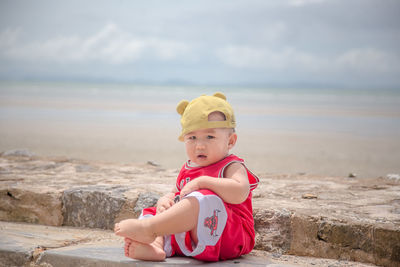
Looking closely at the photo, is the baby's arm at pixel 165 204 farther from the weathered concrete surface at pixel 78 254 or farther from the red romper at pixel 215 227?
the weathered concrete surface at pixel 78 254

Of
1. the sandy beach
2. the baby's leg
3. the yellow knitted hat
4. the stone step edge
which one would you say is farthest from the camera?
the sandy beach

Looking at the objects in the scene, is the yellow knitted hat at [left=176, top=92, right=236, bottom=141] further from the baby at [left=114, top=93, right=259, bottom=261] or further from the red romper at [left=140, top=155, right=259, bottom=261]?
the red romper at [left=140, top=155, right=259, bottom=261]

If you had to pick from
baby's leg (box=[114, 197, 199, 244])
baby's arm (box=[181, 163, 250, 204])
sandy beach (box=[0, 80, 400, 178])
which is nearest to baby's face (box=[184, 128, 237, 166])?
baby's arm (box=[181, 163, 250, 204])

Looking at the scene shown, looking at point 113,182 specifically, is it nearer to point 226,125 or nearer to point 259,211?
point 259,211

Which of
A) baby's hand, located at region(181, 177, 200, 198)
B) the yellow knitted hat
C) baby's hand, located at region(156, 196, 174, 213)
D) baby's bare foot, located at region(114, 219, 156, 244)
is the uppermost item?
the yellow knitted hat

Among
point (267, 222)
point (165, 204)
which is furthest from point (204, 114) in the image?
point (267, 222)

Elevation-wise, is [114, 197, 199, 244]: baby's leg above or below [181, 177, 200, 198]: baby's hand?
below

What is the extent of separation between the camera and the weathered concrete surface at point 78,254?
83.7 inches

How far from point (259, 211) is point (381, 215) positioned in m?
0.73

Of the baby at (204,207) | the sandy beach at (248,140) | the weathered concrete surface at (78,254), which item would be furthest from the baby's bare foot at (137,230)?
the sandy beach at (248,140)

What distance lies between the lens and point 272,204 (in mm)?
2779

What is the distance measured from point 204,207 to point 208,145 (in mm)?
331

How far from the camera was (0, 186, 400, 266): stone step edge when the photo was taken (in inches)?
94.7

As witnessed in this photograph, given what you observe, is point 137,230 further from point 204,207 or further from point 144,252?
point 204,207
